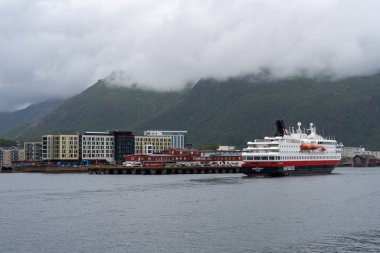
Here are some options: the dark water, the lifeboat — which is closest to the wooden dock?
the lifeboat

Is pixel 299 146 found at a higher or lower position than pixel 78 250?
higher

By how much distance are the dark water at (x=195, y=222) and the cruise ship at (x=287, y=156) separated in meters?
37.6

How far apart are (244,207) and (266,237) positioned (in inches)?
755

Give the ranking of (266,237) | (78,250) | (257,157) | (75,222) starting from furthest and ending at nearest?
(257,157) < (75,222) < (266,237) < (78,250)

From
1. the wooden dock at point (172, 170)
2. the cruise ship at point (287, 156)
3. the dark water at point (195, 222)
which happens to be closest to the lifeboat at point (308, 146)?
the cruise ship at point (287, 156)

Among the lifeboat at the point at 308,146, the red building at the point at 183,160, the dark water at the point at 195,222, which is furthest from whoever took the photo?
the red building at the point at 183,160

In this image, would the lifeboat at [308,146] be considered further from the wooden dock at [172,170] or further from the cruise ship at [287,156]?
the wooden dock at [172,170]

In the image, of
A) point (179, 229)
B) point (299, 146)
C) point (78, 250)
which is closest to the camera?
point (78, 250)

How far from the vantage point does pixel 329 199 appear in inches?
3150

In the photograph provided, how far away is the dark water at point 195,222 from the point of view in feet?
164

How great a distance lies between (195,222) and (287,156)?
7534 cm

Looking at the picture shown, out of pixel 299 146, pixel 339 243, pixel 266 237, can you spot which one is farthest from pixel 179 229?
pixel 299 146

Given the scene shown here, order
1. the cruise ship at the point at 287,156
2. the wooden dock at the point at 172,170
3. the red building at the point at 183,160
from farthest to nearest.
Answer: the red building at the point at 183,160 → the wooden dock at the point at 172,170 → the cruise ship at the point at 287,156

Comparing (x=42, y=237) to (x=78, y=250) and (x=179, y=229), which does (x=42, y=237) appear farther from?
(x=179, y=229)
